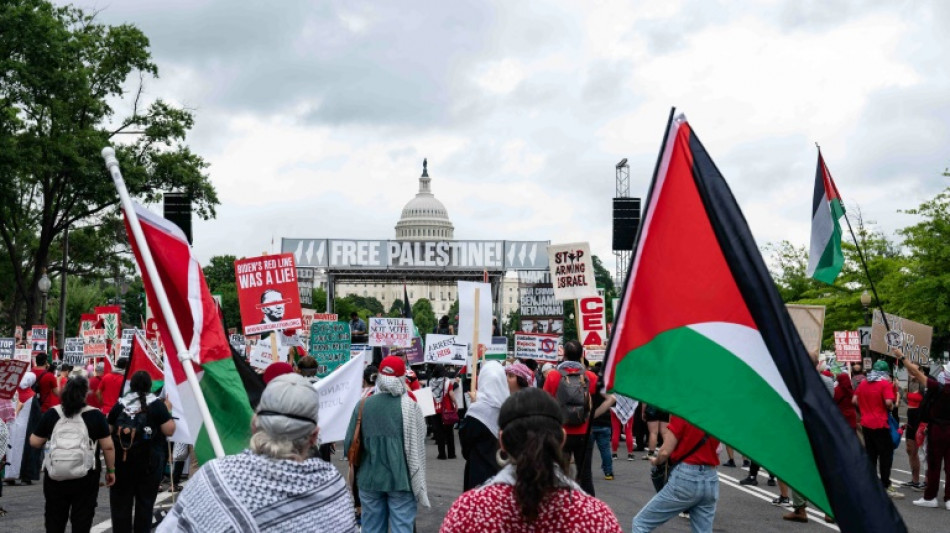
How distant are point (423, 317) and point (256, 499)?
171429mm

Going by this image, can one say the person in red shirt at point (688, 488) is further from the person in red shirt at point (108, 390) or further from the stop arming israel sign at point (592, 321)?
the stop arming israel sign at point (592, 321)

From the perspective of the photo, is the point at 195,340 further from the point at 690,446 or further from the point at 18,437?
the point at 18,437

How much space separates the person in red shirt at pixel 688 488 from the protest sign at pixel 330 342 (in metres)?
10.7

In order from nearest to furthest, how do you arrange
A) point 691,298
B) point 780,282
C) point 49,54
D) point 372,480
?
point 691,298
point 372,480
point 49,54
point 780,282

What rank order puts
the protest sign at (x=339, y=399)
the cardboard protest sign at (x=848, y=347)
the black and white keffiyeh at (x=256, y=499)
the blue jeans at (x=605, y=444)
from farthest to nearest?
the cardboard protest sign at (x=848, y=347) → the blue jeans at (x=605, y=444) → the protest sign at (x=339, y=399) → the black and white keffiyeh at (x=256, y=499)

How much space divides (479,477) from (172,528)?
526 cm

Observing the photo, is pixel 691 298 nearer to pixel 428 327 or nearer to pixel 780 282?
pixel 780 282

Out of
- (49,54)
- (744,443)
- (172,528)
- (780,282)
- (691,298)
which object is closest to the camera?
(172,528)

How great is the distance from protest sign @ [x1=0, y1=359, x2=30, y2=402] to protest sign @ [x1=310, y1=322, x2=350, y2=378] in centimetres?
476

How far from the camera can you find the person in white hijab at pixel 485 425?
8836mm

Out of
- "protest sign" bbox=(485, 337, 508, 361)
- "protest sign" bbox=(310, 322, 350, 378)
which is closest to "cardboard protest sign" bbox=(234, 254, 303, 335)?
"protest sign" bbox=(310, 322, 350, 378)

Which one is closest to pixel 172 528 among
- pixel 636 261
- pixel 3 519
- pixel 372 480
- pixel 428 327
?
pixel 636 261

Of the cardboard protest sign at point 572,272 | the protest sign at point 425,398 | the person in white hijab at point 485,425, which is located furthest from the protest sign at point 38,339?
the person in white hijab at point 485,425

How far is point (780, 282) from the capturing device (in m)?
63.4
